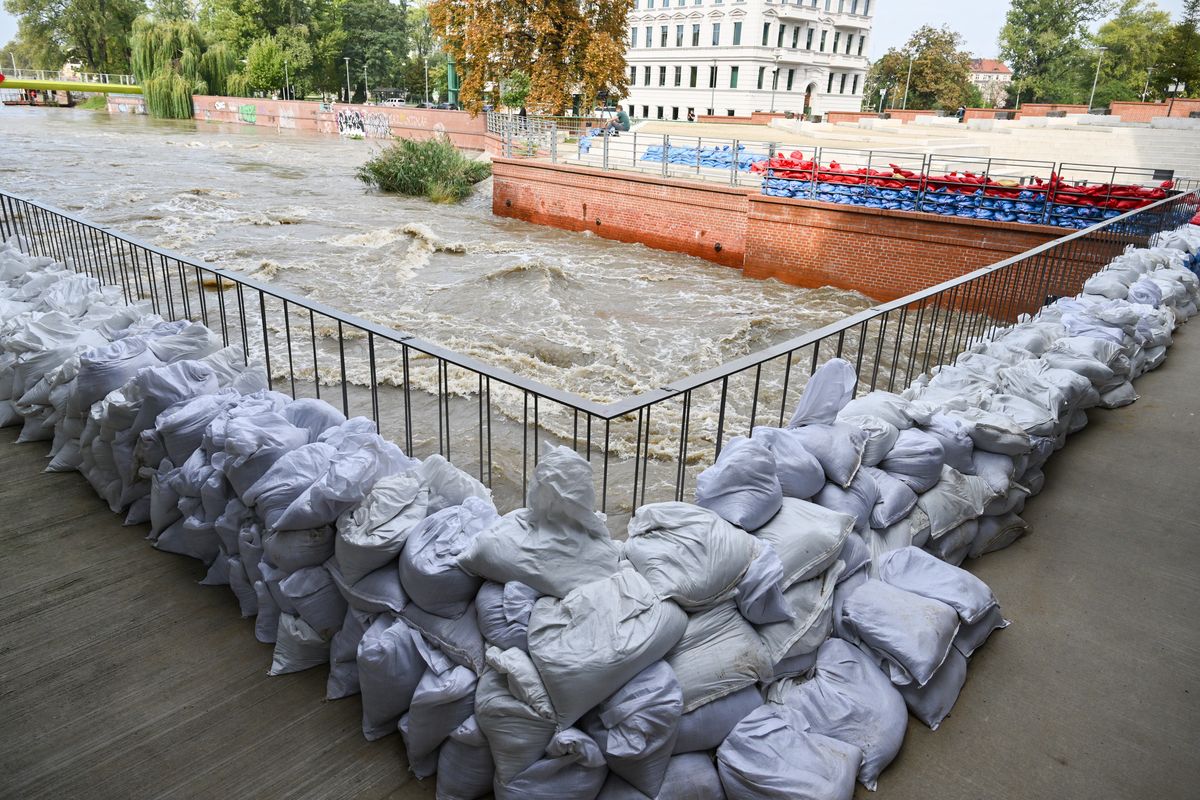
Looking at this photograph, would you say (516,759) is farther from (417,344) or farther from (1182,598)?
(1182,598)

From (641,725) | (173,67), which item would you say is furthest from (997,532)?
(173,67)

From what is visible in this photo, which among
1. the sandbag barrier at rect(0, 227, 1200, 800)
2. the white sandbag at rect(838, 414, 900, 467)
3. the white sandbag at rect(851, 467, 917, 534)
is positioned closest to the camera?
the sandbag barrier at rect(0, 227, 1200, 800)

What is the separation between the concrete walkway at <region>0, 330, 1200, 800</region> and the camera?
8.25 ft

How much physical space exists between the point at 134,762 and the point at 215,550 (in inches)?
42.6

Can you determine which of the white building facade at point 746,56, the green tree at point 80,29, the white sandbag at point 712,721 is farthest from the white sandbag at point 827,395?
the green tree at point 80,29

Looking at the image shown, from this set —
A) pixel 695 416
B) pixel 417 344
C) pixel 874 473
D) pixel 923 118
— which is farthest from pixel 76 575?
pixel 923 118

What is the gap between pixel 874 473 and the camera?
3.37 m

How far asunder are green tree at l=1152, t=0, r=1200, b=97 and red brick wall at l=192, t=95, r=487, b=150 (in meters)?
37.7

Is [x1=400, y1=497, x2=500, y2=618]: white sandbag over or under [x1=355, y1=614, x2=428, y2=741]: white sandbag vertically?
over

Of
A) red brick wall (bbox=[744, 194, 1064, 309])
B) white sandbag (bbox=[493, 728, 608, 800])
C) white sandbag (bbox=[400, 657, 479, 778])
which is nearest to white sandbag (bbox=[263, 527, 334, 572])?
white sandbag (bbox=[400, 657, 479, 778])

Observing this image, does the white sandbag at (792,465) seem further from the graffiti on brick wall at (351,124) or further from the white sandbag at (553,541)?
the graffiti on brick wall at (351,124)

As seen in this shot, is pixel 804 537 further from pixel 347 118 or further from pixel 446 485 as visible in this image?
pixel 347 118

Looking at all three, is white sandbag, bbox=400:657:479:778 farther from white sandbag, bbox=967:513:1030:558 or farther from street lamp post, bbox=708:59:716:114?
street lamp post, bbox=708:59:716:114

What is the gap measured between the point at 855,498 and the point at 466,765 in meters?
1.72
